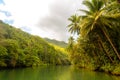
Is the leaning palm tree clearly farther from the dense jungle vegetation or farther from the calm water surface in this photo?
the calm water surface

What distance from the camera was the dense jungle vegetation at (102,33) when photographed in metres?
27.4

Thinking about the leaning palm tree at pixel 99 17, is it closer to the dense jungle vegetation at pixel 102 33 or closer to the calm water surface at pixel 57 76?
the dense jungle vegetation at pixel 102 33

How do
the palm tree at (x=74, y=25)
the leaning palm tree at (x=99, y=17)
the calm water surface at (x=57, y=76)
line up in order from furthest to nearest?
1. the palm tree at (x=74, y=25)
2. the leaning palm tree at (x=99, y=17)
3. the calm water surface at (x=57, y=76)

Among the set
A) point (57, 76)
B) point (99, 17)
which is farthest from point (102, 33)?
point (57, 76)

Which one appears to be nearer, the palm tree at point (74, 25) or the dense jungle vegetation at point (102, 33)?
the dense jungle vegetation at point (102, 33)

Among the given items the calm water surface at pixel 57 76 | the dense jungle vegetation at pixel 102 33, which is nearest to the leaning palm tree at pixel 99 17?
the dense jungle vegetation at pixel 102 33

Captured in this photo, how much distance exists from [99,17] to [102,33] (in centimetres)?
546

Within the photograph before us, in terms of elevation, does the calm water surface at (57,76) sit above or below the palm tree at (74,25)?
below

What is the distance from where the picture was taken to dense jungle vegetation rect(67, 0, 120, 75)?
27391mm

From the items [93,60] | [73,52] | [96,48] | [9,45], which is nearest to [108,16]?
[96,48]

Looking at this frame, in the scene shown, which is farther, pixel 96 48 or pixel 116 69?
pixel 96 48

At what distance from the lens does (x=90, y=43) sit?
128 ft

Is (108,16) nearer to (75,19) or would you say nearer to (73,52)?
(75,19)

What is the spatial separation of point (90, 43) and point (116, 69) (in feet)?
34.9
